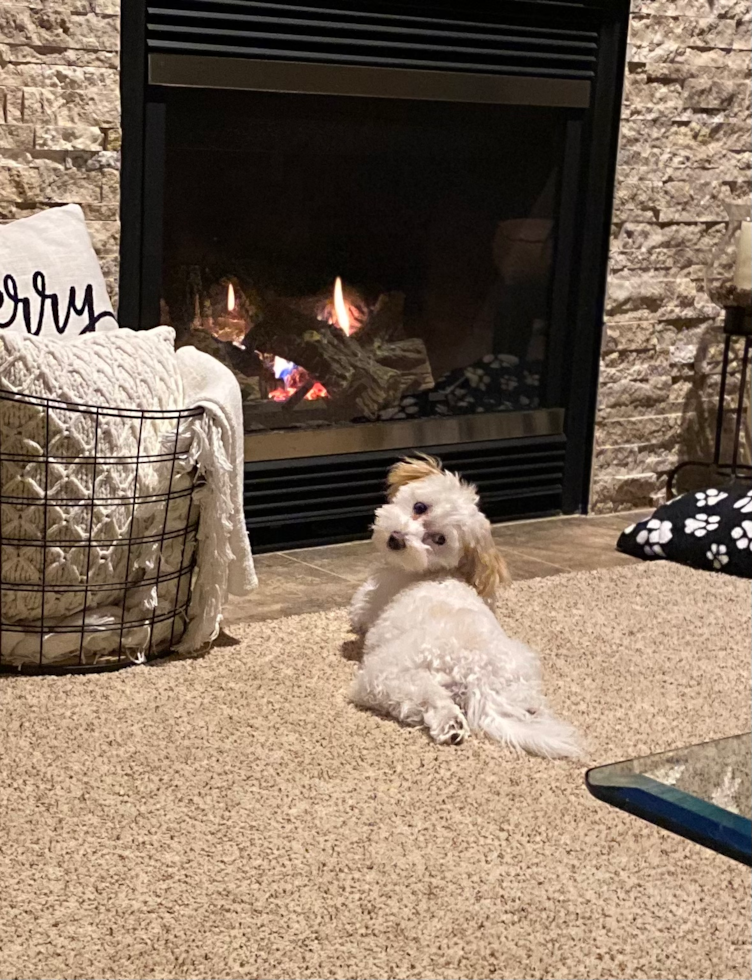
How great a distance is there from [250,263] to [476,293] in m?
0.61

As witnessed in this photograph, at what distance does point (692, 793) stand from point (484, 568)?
3.71 ft

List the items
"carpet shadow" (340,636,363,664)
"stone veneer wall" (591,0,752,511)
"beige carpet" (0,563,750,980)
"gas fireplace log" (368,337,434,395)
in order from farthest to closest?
"stone veneer wall" (591,0,752,511) < "gas fireplace log" (368,337,434,395) < "carpet shadow" (340,636,363,664) < "beige carpet" (0,563,750,980)

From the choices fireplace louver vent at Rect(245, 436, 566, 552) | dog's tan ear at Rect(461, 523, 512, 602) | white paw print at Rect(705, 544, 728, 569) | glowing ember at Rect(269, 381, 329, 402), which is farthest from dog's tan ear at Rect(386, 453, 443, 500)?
white paw print at Rect(705, 544, 728, 569)

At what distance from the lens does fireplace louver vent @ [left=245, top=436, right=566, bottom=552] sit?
3.12 meters

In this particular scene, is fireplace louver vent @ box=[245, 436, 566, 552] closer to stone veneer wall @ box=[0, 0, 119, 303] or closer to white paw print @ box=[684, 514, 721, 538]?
white paw print @ box=[684, 514, 721, 538]

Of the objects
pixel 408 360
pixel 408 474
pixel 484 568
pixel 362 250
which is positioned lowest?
pixel 484 568

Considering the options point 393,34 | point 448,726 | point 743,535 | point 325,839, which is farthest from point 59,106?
point 743,535

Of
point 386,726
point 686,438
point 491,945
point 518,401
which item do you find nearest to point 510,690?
point 386,726

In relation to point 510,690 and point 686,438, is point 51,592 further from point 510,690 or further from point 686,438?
point 686,438

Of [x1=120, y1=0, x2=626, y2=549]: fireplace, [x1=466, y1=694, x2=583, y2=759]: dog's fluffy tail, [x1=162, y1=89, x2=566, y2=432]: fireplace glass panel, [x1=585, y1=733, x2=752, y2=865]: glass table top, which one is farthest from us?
[x1=162, y1=89, x2=566, y2=432]: fireplace glass panel

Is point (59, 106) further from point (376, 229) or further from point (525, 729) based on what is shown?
point (525, 729)

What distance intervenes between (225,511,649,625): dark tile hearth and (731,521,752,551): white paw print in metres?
0.24

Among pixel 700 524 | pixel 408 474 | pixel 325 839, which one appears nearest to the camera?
pixel 325 839

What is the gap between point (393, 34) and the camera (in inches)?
120
